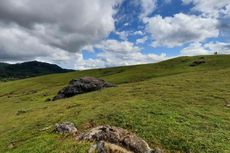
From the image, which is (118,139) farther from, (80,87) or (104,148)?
(80,87)

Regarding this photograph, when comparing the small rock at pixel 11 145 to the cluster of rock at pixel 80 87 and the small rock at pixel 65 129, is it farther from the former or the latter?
the cluster of rock at pixel 80 87

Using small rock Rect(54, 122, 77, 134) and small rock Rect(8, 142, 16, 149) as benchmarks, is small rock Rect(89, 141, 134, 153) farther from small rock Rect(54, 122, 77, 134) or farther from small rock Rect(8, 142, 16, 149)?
small rock Rect(8, 142, 16, 149)

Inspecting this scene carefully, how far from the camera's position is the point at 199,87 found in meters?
62.7

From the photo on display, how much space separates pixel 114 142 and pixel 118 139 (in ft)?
1.61

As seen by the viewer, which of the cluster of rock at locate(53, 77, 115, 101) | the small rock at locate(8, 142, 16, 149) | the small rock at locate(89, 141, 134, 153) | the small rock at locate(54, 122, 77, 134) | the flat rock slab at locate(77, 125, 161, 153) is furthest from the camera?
the cluster of rock at locate(53, 77, 115, 101)

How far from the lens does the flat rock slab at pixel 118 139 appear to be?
2614 cm

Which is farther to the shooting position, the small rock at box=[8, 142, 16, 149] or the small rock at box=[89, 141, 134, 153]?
the small rock at box=[8, 142, 16, 149]

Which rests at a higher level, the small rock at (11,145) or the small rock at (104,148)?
the small rock at (104,148)

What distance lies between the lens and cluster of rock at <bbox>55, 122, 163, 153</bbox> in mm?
24156

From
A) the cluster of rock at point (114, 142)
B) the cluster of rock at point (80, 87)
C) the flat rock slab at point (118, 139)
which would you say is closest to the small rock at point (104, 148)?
the cluster of rock at point (114, 142)

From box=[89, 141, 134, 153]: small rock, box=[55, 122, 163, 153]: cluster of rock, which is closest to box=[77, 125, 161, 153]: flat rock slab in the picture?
box=[55, 122, 163, 153]: cluster of rock

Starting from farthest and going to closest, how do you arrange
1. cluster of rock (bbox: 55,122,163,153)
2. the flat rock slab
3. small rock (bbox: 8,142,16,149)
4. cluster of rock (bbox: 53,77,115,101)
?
cluster of rock (bbox: 53,77,115,101) < small rock (bbox: 8,142,16,149) < the flat rock slab < cluster of rock (bbox: 55,122,163,153)

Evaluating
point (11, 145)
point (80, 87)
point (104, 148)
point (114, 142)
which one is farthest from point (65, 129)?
point (80, 87)

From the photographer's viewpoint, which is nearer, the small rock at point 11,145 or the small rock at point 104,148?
the small rock at point 104,148
